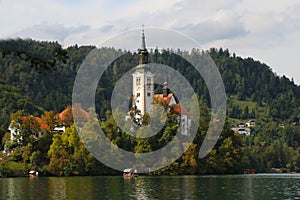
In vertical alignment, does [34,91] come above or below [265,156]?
above

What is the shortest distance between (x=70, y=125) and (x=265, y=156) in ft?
149

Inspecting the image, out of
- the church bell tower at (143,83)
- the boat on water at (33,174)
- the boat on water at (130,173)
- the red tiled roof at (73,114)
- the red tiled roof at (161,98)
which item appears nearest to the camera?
the boat on water at (130,173)

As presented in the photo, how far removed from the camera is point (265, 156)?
12331cm

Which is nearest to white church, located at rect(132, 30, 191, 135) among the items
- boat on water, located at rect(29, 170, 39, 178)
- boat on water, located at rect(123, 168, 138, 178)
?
boat on water, located at rect(123, 168, 138, 178)

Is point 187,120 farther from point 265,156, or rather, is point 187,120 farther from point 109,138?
point 265,156

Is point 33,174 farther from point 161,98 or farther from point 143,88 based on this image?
point 143,88

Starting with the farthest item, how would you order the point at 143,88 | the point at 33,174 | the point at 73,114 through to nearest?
the point at 143,88
the point at 73,114
the point at 33,174

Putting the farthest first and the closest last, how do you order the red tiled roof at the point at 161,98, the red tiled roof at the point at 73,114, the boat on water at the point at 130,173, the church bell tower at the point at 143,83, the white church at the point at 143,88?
the church bell tower at the point at 143,83 → the white church at the point at 143,88 → the red tiled roof at the point at 161,98 → the red tiled roof at the point at 73,114 → the boat on water at the point at 130,173

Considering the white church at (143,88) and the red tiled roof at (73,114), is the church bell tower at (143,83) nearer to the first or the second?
the white church at (143,88)

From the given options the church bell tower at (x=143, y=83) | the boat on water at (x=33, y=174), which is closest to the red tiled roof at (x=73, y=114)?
the boat on water at (x=33, y=174)

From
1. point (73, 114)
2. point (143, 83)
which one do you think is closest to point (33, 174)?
point (73, 114)

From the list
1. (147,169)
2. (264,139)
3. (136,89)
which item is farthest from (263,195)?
(264,139)

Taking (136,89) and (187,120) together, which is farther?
(136,89)

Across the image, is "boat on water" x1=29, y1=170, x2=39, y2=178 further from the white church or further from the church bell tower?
the church bell tower
